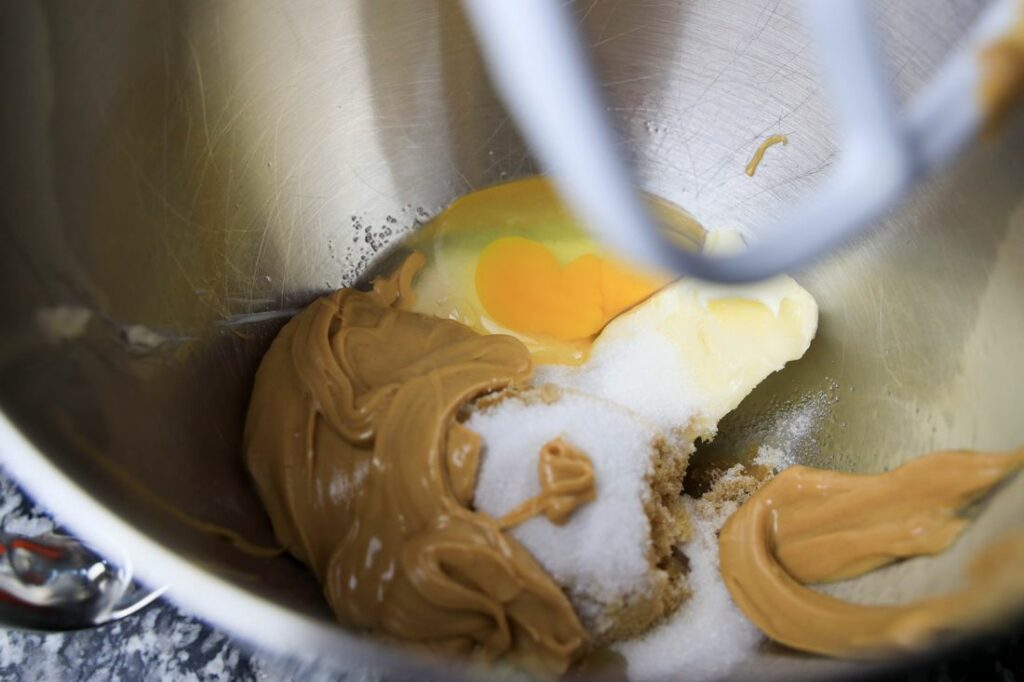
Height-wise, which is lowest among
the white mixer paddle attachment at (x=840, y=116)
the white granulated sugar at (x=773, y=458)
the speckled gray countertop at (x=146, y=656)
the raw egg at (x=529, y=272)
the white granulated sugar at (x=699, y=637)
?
the speckled gray countertop at (x=146, y=656)

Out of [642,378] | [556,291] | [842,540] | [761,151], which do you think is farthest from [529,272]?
[842,540]

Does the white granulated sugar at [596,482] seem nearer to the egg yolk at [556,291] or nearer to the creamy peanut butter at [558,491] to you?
the creamy peanut butter at [558,491]

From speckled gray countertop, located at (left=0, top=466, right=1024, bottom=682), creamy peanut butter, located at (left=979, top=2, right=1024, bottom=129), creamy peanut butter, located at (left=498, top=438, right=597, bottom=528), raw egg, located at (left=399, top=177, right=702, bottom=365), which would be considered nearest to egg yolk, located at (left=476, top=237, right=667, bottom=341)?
raw egg, located at (left=399, top=177, right=702, bottom=365)

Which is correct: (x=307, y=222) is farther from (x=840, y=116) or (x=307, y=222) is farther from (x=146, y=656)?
(x=840, y=116)

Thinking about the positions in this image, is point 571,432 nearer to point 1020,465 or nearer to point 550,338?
point 550,338

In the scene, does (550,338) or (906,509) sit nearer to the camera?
(906,509)

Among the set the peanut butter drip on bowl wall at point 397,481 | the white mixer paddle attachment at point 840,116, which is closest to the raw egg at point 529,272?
the peanut butter drip on bowl wall at point 397,481

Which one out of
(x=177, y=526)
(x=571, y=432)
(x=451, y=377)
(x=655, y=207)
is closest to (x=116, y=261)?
(x=177, y=526)

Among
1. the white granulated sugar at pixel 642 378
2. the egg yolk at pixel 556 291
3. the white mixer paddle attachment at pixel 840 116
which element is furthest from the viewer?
the egg yolk at pixel 556 291
